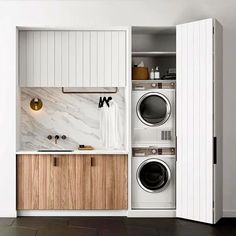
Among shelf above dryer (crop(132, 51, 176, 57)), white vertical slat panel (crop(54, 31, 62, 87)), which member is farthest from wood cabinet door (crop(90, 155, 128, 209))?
shelf above dryer (crop(132, 51, 176, 57))

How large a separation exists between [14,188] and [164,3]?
9.44 feet

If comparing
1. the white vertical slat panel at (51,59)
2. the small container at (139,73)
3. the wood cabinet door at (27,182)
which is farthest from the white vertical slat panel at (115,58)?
the wood cabinet door at (27,182)

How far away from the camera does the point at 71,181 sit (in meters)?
5.69

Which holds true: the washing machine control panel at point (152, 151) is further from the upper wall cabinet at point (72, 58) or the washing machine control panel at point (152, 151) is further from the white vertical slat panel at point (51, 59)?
the white vertical slat panel at point (51, 59)

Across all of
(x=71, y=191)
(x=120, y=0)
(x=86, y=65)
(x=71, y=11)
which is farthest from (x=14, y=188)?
(x=120, y=0)

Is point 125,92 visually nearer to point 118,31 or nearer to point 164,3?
point 118,31

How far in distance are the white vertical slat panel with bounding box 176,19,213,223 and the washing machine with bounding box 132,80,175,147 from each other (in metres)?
0.21

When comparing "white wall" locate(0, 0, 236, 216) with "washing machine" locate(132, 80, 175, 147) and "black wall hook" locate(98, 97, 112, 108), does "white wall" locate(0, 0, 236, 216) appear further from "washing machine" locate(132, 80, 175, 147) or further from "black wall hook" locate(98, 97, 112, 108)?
"black wall hook" locate(98, 97, 112, 108)

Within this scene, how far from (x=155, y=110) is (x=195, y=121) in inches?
22.9

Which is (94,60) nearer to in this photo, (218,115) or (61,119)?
(61,119)

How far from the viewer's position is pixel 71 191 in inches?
224

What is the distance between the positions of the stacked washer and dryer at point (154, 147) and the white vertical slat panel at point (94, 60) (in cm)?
50

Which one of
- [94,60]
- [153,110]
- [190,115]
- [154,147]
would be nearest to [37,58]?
[94,60]

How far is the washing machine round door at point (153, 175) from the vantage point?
5.70m
